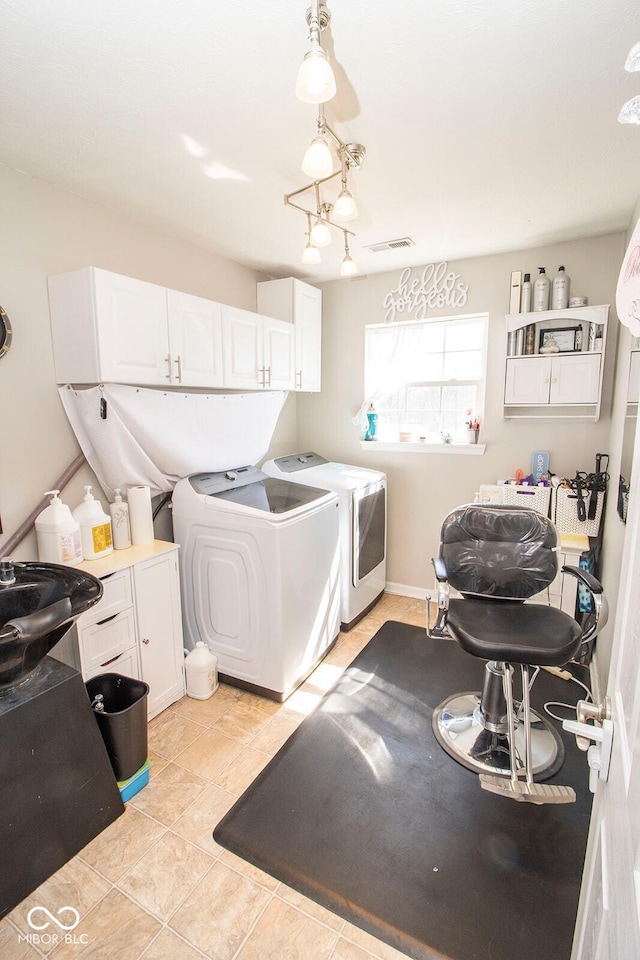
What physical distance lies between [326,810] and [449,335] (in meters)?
2.93

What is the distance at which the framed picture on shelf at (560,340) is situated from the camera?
2.60m

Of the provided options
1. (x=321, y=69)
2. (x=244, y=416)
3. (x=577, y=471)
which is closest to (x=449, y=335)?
(x=577, y=471)

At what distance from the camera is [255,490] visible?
263cm

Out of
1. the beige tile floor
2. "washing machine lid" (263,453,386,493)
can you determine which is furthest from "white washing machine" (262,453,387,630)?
the beige tile floor

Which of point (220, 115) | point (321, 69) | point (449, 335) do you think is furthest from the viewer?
point (449, 335)

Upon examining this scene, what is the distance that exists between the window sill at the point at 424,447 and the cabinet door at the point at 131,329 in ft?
5.84

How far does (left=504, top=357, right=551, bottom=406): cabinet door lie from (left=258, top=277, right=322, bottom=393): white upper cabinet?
1.38 meters

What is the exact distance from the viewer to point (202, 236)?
2.52m

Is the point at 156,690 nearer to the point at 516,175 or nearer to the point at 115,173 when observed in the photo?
the point at 115,173

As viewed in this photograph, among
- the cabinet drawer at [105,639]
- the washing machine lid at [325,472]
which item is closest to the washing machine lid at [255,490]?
the washing machine lid at [325,472]

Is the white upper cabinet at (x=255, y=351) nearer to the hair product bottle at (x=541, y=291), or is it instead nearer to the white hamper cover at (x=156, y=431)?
the white hamper cover at (x=156, y=431)

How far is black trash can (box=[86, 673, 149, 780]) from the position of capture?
1.65 metres

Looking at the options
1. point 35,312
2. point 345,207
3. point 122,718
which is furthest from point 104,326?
point 122,718

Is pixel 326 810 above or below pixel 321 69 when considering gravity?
below
